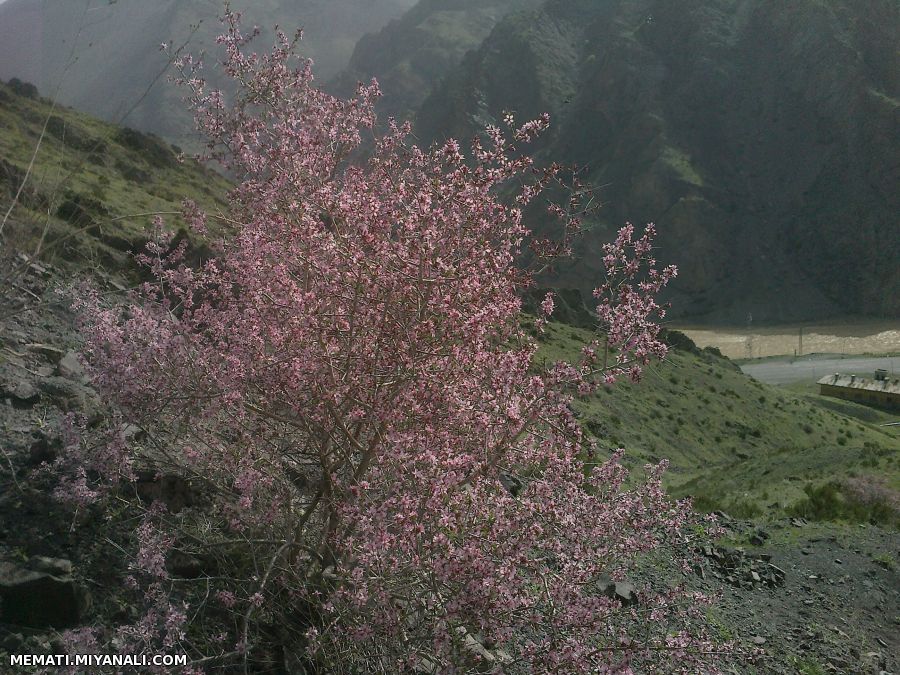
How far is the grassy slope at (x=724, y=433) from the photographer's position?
15656mm

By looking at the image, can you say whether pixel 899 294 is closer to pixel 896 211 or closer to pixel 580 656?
pixel 896 211

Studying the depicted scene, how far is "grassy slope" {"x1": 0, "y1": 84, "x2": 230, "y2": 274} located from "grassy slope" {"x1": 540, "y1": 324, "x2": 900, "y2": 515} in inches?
413

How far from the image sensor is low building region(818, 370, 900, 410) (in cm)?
5344

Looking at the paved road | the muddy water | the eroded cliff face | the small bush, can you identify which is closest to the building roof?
the paved road

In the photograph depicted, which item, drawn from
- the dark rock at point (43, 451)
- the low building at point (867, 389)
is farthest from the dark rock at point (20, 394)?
the low building at point (867, 389)

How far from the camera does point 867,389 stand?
182ft

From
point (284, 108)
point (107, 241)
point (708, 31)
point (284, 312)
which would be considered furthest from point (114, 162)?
point (708, 31)

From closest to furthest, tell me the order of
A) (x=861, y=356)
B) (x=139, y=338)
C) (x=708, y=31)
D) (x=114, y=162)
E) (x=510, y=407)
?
(x=510, y=407)
(x=139, y=338)
(x=114, y=162)
(x=861, y=356)
(x=708, y=31)

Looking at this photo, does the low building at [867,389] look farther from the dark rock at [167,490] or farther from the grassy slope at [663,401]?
the dark rock at [167,490]

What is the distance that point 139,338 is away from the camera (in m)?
5.46

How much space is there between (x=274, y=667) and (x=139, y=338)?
9.79 feet

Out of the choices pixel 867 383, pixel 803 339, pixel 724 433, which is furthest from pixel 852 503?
pixel 803 339

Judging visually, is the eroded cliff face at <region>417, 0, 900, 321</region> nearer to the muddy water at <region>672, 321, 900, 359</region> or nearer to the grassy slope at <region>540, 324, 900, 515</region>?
the muddy water at <region>672, 321, 900, 359</region>

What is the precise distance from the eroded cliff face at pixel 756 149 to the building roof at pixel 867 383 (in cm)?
4672
